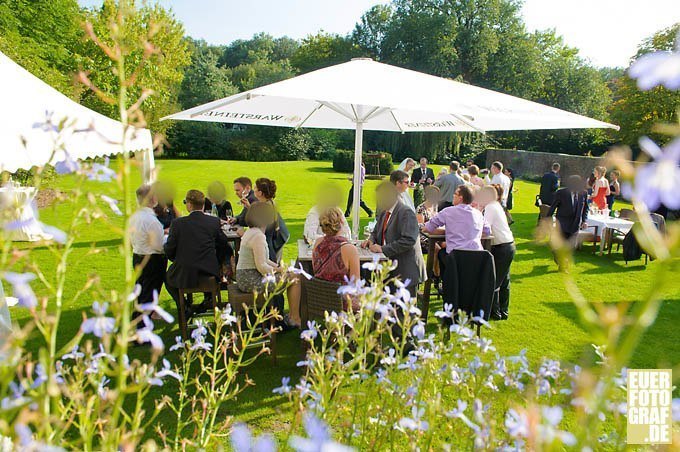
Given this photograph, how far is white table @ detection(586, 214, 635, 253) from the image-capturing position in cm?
892

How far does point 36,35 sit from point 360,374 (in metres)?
26.5

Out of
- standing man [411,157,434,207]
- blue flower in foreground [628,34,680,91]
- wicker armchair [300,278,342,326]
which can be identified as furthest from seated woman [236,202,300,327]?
standing man [411,157,434,207]

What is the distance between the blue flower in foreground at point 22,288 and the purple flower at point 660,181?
0.69m

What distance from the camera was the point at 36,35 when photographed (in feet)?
72.4

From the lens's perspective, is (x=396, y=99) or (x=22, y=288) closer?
(x=22, y=288)

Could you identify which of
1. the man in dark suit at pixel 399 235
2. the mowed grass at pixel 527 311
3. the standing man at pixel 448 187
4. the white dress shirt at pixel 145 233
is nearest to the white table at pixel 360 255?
the man in dark suit at pixel 399 235

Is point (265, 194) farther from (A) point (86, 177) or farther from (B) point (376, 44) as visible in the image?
(B) point (376, 44)

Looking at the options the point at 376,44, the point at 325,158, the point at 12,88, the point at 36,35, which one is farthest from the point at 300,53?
the point at 12,88

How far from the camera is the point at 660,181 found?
463 mm

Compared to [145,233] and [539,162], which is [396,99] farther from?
[539,162]

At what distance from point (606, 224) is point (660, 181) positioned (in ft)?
32.1

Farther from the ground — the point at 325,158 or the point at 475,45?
the point at 475,45

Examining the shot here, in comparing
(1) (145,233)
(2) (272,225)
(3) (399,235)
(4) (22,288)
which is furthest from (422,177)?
(4) (22,288)

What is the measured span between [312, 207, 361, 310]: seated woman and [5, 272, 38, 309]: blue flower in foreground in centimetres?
335
